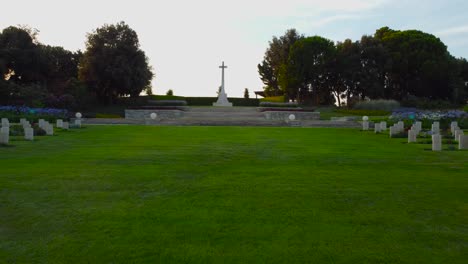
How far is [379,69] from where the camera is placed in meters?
48.1

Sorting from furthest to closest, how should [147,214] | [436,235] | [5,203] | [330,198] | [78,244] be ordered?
1. [330,198]
2. [5,203]
3. [147,214]
4. [436,235]
5. [78,244]

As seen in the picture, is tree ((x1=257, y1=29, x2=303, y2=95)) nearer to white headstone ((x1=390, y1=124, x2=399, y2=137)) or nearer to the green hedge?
the green hedge

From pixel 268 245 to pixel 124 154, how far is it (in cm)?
754

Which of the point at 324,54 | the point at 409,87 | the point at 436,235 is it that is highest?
the point at 324,54

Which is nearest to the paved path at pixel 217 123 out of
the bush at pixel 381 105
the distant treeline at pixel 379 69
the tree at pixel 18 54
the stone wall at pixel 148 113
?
the stone wall at pixel 148 113

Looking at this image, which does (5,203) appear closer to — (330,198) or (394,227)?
(330,198)

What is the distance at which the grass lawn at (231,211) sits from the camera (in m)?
4.17

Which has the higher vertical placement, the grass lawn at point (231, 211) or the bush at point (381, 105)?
the bush at point (381, 105)

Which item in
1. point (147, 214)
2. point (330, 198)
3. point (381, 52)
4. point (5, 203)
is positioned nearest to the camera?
point (147, 214)

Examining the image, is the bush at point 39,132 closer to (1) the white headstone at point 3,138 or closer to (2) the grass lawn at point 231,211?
(1) the white headstone at point 3,138

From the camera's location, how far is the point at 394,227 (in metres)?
4.96

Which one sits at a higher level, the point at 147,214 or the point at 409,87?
the point at 409,87

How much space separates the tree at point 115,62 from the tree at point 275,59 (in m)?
19.8

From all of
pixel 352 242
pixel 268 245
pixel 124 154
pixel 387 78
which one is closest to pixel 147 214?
pixel 268 245
